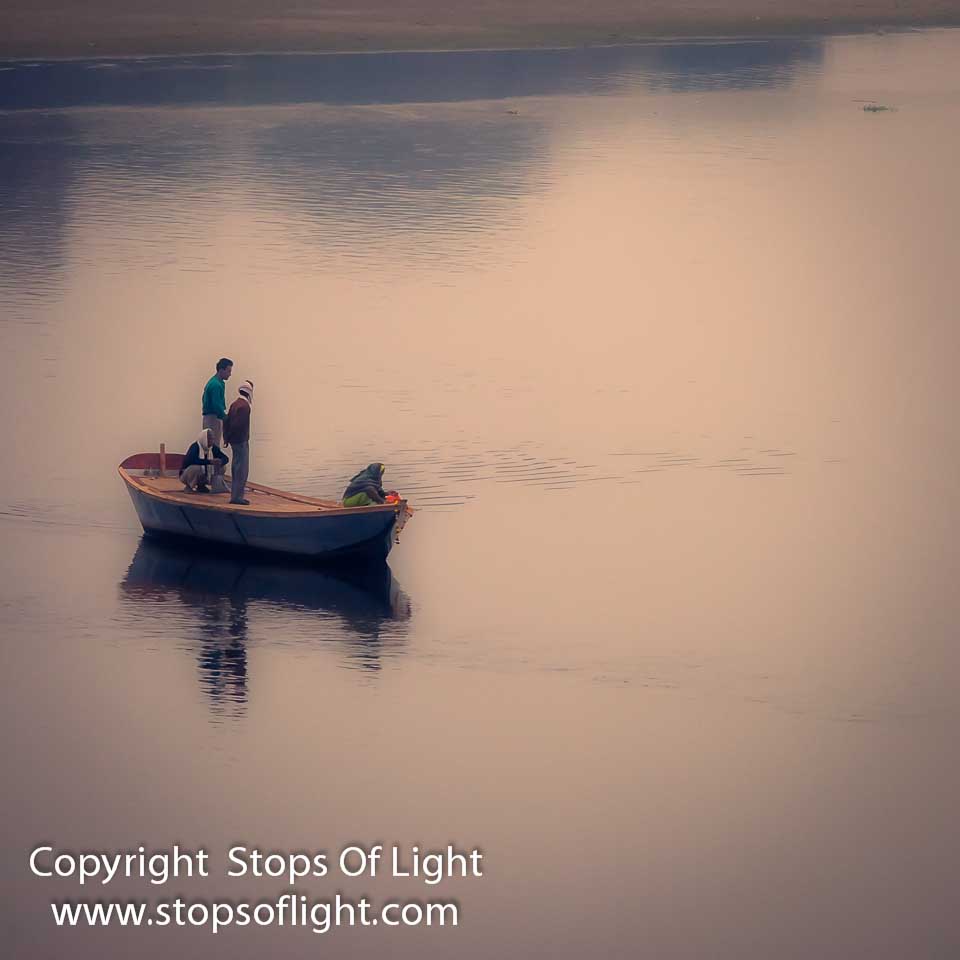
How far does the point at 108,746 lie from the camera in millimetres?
19703

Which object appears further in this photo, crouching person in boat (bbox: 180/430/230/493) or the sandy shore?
the sandy shore

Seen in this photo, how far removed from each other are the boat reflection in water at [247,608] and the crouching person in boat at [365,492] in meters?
1.05

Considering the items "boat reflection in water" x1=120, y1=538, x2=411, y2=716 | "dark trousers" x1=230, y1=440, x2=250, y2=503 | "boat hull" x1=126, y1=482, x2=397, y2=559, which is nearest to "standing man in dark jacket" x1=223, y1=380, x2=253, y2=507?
"dark trousers" x1=230, y1=440, x2=250, y2=503

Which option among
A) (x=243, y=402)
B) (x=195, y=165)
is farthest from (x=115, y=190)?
(x=243, y=402)

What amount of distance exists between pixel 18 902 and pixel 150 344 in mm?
21451

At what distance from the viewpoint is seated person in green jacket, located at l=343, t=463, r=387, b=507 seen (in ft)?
75.5

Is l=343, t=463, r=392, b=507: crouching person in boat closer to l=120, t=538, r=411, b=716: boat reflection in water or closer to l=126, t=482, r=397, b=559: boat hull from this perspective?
l=126, t=482, r=397, b=559: boat hull

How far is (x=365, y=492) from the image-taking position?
23.0 meters

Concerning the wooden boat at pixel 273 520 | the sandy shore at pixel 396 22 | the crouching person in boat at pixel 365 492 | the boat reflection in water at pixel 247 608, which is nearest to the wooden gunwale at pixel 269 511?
the wooden boat at pixel 273 520

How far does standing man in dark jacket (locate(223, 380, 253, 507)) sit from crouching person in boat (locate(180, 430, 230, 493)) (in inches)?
20.2

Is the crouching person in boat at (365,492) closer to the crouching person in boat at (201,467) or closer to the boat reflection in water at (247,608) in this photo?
the boat reflection in water at (247,608)

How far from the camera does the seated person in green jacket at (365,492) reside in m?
23.0

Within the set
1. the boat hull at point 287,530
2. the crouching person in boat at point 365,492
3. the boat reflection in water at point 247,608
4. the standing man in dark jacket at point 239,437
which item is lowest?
the boat reflection in water at point 247,608

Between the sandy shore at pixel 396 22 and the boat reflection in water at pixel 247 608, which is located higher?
the sandy shore at pixel 396 22
